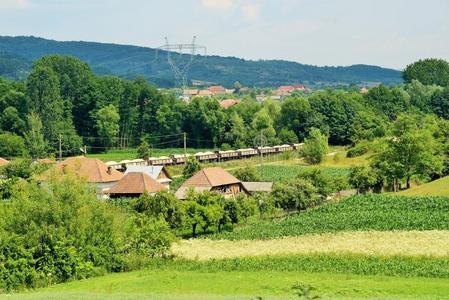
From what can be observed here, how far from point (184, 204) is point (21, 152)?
50.2 metres

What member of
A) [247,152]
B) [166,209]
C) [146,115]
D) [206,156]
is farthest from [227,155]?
[166,209]

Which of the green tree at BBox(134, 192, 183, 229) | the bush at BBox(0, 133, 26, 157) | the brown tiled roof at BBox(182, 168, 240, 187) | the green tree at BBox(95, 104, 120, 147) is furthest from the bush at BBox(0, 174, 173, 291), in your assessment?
the green tree at BBox(95, 104, 120, 147)

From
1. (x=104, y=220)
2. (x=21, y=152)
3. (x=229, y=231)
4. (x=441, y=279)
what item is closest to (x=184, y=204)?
(x=229, y=231)

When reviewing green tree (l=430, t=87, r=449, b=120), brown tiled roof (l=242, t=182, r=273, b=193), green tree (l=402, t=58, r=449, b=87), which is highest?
green tree (l=402, t=58, r=449, b=87)

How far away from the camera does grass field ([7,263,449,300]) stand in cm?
2775

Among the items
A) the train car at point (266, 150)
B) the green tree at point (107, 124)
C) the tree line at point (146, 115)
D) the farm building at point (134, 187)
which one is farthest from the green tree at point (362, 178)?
the green tree at point (107, 124)

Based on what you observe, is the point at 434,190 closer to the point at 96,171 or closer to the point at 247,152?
the point at 96,171

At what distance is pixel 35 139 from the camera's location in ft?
307

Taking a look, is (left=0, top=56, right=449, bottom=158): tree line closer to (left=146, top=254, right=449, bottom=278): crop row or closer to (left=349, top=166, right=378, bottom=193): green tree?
(left=349, top=166, right=378, bottom=193): green tree

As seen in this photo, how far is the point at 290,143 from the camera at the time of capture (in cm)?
11338

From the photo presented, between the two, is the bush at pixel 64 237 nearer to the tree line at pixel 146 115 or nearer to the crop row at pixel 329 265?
the crop row at pixel 329 265

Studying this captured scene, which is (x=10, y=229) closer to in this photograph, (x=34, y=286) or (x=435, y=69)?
(x=34, y=286)

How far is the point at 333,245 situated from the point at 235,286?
12.5m

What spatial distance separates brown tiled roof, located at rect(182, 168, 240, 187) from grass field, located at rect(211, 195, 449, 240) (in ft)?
28.5
